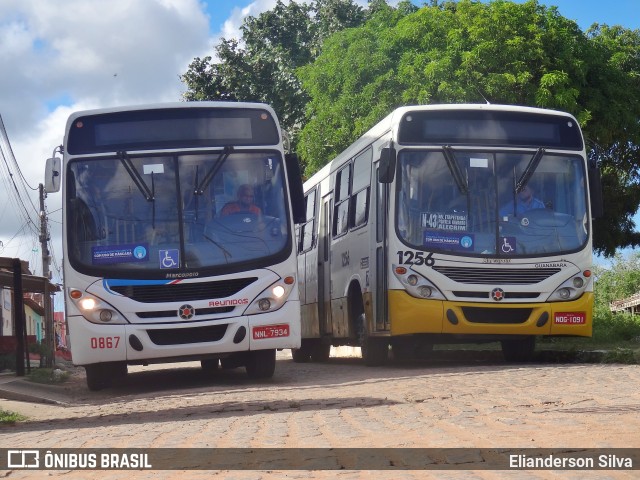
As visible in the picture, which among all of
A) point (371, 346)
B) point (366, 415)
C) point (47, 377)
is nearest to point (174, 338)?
point (371, 346)

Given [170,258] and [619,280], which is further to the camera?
[619,280]

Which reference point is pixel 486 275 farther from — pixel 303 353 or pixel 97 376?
pixel 303 353

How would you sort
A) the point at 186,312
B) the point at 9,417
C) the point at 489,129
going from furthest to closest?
the point at 489,129 < the point at 186,312 < the point at 9,417

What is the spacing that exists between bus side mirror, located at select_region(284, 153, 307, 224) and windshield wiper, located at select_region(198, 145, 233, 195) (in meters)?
0.74

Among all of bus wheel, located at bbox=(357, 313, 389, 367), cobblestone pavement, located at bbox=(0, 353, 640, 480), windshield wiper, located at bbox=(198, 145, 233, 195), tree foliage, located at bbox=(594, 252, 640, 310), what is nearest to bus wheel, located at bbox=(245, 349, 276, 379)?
cobblestone pavement, located at bbox=(0, 353, 640, 480)

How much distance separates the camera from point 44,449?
8.59 meters

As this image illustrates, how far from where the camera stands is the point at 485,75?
3158 cm

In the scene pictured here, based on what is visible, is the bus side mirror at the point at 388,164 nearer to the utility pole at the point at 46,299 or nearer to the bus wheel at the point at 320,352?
the bus wheel at the point at 320,352

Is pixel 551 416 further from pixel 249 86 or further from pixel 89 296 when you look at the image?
pixel 249 86

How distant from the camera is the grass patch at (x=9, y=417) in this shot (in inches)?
469

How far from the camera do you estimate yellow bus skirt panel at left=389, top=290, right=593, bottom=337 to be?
15859mm

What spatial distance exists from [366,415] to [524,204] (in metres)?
7.01

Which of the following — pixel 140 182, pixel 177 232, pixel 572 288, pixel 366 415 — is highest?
pixel 140 182

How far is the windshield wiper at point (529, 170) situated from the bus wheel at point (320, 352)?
7.74 m
